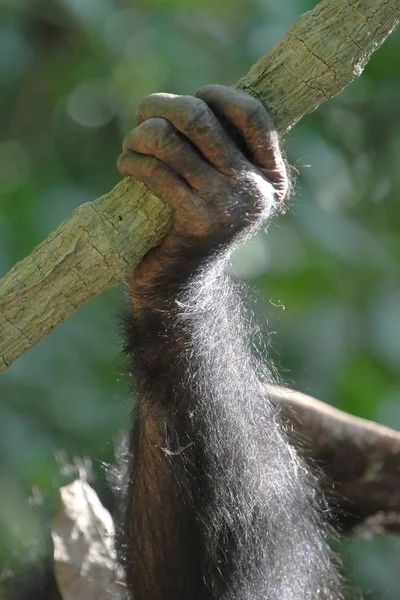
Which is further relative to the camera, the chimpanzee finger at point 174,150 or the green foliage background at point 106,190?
the green foliage background at point 106,190

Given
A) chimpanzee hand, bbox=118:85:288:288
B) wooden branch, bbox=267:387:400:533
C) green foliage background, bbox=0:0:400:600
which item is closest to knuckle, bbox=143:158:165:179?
chimpanzee hand, bbox=118:85:288:288

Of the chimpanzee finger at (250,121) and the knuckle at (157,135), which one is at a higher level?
the knuckle at (157,135)

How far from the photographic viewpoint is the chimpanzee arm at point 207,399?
1916 mm

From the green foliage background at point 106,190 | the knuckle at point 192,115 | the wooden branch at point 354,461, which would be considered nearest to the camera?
the knuckle at point 192,115

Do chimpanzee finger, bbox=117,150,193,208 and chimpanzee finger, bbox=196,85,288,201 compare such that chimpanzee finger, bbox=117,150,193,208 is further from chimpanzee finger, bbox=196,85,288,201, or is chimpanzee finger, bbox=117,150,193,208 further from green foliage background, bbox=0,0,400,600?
green foliage background, bbox=0,0,400,600

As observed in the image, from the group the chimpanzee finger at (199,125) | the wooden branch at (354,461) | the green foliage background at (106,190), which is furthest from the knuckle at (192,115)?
the green foliage background at (106,190)

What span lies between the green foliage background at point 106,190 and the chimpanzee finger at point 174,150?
6.82ft

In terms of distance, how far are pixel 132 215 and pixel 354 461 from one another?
208 cm

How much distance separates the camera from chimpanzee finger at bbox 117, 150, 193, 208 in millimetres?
1879

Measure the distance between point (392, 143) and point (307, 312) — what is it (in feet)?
4.11

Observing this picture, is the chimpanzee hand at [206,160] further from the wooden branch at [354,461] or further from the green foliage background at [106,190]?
the green foliage background at [106,190]

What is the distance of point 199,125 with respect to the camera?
6.17ft

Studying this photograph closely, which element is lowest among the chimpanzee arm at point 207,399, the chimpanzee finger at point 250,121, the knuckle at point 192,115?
the chimpanzee arm at point 207,399

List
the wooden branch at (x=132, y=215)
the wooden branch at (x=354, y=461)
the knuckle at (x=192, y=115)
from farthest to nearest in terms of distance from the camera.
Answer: the wooden branch at (x=354, y=461), the knuckle at (x=192, y=115), the wooden branch at (x=132, y=215)
